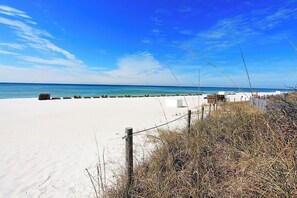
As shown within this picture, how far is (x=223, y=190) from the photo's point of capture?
1874 millimetres

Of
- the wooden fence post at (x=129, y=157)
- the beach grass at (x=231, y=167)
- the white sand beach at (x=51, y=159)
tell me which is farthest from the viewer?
the white sand beach at (x=51, y=159)

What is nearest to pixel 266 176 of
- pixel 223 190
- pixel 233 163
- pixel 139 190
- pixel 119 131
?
pixel 223 190

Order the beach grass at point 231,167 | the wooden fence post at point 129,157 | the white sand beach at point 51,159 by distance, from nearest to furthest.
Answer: the beach grass at point 231,167 < the wooden fence post at point 129,157 < the white sand beach at point 51,159

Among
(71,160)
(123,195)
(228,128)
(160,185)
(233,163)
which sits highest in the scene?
(228,128)

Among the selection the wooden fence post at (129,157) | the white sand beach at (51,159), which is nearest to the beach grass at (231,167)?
the wooden fence post at (129,157)

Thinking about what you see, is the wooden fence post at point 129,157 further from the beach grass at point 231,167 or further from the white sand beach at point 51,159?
the white sand beach at point 51,159

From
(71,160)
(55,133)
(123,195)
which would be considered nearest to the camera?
(123,195)

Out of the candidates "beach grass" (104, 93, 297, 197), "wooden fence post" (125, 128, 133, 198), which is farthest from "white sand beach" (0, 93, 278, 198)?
"beach grass" (104, 93, 297, 197)

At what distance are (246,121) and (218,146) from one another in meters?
0.69

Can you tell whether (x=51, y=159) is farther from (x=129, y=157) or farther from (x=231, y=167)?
(x=231, y=167)

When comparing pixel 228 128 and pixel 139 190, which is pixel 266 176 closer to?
pixel 139 190

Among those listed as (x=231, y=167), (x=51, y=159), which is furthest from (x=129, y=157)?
(x=51, y=159)

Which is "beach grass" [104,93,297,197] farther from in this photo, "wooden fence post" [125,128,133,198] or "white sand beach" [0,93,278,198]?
"white sand beach" [0,93,278,198]

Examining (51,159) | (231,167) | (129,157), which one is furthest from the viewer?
(51,159)
